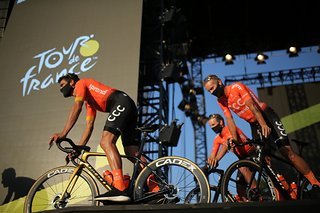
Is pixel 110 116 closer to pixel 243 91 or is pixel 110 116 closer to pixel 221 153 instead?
pixel 243 91

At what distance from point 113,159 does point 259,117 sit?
156 centimetres

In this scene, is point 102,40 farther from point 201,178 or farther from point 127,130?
point 201,178

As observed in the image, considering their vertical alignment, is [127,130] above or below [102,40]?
below

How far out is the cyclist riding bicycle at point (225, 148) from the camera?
145 inches

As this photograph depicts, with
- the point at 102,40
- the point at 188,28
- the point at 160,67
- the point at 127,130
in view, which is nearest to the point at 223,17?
the point at 188,28

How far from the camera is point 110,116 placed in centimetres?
351

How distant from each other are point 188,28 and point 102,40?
Answer: 16.5ft

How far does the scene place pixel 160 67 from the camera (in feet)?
26.0

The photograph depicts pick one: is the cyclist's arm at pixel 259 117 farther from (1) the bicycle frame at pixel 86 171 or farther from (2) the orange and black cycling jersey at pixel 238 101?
(1) the bicycle frame at pixel 86 171

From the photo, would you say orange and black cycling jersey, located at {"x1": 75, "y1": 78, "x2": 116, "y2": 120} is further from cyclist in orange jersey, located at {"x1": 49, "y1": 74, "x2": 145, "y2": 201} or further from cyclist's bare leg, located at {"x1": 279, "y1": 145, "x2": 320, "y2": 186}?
cyclist's bare leg, located at {"x1": 279, "y1": 145, "x2": 320, "y2": 186}

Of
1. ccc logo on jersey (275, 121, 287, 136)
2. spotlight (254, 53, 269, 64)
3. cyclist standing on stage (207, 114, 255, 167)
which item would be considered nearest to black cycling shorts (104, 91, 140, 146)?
cyclist standing on stage (207, 114, 255, 167)

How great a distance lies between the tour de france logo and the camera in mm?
6805

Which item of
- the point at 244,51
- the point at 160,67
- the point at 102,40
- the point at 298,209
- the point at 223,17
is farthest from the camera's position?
the point at 244,51

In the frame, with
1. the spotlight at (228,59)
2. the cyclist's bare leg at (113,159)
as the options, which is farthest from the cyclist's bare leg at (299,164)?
the spotlight at (228,59)
